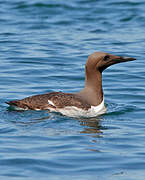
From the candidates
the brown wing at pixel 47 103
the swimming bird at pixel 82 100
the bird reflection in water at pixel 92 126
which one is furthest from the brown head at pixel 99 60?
the bird reflection in water at pixel 92 126

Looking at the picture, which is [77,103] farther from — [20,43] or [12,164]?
[20,43]

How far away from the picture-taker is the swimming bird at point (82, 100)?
29.5 feet

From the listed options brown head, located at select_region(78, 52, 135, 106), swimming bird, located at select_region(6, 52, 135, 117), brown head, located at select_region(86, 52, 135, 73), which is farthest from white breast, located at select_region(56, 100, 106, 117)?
brown head, located at select_region(86, 52, 135, 73)

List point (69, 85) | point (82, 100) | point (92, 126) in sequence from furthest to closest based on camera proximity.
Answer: point (69, 85) < point (82, 100) < point (92, 126)

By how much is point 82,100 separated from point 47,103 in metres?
0.68

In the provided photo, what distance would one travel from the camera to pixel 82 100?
932cm

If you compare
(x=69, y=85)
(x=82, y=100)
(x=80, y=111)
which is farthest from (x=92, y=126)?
(x=69, y=85)

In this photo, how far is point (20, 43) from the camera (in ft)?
53.5

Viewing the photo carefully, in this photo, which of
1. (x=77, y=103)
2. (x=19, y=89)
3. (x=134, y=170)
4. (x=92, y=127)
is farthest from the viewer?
(x=19, y=89)

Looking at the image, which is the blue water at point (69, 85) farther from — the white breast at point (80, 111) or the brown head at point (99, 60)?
the brown head at point (99, 60)

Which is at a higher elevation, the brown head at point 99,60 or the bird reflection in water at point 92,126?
the brown head at point 99,60

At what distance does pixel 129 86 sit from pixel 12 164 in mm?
5656

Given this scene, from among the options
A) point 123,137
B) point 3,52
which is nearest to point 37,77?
point 3,52

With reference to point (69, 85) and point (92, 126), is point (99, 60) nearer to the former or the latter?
point (92, 126)
